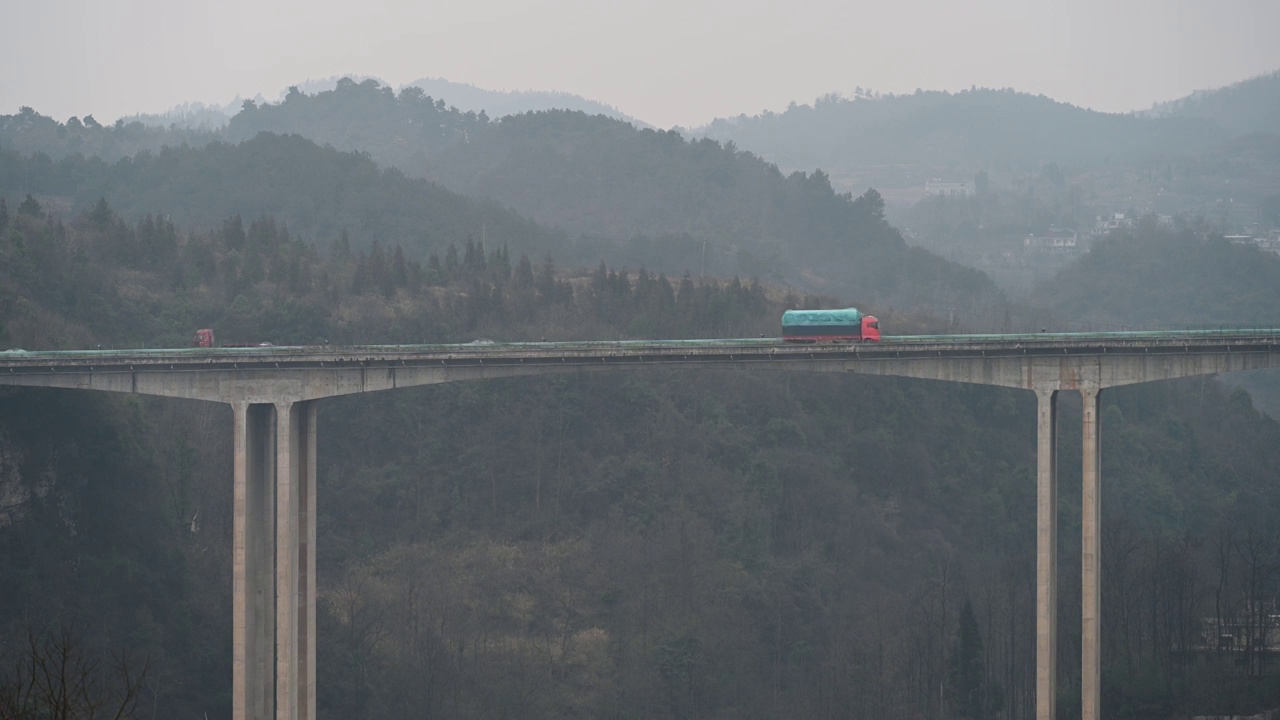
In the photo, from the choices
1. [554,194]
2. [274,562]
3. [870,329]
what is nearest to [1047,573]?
[870,329]

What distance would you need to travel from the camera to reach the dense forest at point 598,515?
66500 mm

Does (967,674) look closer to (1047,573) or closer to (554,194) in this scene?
(1047,573)

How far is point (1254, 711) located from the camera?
61656 millimetres

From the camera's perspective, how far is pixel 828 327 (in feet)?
194

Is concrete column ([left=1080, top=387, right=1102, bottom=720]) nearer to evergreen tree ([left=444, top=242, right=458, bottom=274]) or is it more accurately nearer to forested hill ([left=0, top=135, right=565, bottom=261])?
evergreen tree ([left=444, top=242, right=458, bottom=274])

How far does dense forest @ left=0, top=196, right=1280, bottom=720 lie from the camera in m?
66.5

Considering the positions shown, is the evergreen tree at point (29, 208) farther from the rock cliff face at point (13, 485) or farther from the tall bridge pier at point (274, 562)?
the tall bridge pier at point (274, 562)

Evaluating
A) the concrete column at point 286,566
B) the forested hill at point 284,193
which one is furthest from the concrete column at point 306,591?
the forested hill at point 284,193

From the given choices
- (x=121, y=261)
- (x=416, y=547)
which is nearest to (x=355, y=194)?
(x=121, y=261)

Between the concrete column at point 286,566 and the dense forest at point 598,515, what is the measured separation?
487cm

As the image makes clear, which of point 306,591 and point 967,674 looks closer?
point 306,591

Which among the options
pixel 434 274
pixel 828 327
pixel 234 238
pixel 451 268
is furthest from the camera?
pixel 451 268

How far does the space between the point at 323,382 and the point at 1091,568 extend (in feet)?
81.9

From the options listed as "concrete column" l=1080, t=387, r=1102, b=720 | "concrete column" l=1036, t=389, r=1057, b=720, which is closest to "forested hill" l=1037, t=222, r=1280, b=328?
"concrete column" l=1080, t=387, r=1102, b=720
